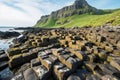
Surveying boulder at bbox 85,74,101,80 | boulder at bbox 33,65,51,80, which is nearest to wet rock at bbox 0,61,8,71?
boulder at bbox 33,65,51,80

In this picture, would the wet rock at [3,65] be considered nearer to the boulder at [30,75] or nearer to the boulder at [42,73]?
the boulder at [30,75]

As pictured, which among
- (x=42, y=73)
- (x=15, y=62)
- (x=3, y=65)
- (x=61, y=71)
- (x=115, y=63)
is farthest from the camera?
(x=3, y=65)

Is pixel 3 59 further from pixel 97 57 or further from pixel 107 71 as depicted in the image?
pixel 107 71

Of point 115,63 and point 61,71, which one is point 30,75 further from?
point 115,63

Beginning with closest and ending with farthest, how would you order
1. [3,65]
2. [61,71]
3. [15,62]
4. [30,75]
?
[61,71], [30,75], [15,62], [3,65]

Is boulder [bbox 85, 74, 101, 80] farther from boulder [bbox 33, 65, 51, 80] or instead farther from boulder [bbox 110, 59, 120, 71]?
boulder [bbox 33, 65, 51, 80]

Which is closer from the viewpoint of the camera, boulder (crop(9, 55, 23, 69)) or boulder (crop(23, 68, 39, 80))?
boulder (crop(23, 68, 39, 80))

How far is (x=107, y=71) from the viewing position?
15320mm

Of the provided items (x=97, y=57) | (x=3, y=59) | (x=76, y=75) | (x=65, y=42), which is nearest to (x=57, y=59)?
(x=76, y=75)

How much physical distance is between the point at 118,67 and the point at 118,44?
7.96 meters

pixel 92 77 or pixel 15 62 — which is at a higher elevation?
pixel 92 77

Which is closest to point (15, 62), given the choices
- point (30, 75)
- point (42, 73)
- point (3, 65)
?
point (3, 65)

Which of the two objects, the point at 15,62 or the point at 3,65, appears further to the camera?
the point at 3,65

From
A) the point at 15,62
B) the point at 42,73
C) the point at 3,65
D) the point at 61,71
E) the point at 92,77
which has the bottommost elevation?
the point at 3,65
